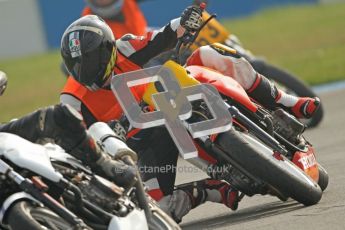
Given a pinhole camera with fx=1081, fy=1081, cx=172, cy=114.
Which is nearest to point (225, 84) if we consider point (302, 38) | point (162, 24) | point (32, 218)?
point (32, 218)

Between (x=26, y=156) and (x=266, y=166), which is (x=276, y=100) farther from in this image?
(x=26, y=156)

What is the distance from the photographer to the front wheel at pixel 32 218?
5074 mm

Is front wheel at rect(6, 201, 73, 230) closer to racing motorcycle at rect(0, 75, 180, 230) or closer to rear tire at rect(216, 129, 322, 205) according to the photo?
racing motorcycle at rect(0, 75, 180, 230)

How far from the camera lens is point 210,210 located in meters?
7.88

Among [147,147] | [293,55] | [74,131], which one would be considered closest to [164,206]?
[147,147]

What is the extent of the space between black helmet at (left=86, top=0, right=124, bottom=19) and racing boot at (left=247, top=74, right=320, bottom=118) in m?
5.01

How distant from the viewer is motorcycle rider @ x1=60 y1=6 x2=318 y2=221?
7.07m

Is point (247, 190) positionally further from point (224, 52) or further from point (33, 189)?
point (33, 189)

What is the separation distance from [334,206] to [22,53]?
21.7 m

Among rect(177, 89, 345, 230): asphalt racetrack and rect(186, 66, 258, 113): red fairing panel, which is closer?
rect(177, 89, 345, 230): asphalt racetrack

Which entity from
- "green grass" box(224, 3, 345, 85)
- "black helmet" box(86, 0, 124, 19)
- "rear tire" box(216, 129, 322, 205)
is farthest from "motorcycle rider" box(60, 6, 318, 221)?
"green grass" box(224, 3, 345, 85)

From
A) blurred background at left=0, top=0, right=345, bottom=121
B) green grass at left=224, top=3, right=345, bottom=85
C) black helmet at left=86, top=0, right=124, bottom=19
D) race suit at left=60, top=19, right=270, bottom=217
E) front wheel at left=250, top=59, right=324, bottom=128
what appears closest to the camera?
race suit at left=60, top=19, right=270, bottom=217

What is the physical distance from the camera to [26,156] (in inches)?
214

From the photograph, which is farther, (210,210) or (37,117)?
(210,210)
